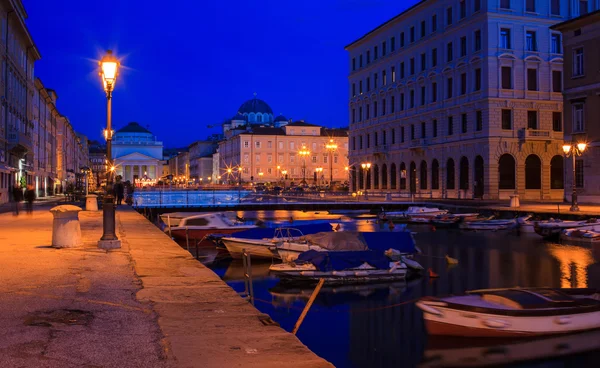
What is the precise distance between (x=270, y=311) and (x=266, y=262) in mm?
9257

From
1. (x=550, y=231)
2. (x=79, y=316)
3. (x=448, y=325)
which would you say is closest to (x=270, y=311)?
(x=448, y=325)

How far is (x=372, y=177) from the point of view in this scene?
8944 centimetres

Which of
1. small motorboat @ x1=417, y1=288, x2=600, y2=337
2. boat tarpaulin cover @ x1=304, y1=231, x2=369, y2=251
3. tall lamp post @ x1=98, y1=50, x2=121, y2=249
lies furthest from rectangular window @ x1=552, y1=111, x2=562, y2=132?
tall lamp post @ x1=98, y1=50, x2=121, y2=249

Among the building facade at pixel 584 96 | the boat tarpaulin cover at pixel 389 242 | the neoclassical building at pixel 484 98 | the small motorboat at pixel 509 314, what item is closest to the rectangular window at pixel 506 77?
the neoclassical building at pixel 484 98

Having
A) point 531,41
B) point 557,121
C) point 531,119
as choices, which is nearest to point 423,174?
point 531,119

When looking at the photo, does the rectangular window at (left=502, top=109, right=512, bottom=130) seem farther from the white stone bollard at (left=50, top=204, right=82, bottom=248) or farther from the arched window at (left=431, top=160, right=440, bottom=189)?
the white stone bollard at (left=50, top=204, right=82, bottom=248)

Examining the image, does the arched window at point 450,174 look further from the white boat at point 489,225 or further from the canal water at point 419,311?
the canal water at point 419,311

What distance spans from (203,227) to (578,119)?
3051 centimetres

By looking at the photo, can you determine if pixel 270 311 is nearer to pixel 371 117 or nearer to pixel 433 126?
pixel 433 126

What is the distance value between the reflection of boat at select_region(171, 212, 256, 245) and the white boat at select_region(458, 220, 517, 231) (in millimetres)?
16884

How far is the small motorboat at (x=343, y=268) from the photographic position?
21594mm

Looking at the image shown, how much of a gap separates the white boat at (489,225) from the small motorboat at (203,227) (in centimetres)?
1688

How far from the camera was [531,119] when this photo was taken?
62938 millimetres

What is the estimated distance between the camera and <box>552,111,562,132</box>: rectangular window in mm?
63125
